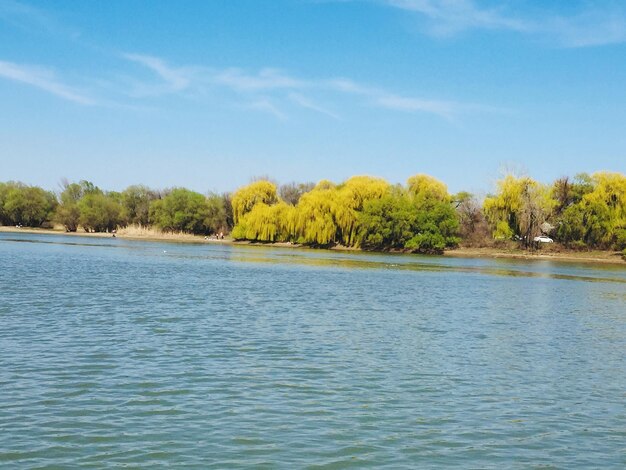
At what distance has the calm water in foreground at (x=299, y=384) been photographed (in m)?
9.41

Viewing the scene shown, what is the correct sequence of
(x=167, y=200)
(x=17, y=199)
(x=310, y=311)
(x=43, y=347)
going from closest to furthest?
(x=43, y=347)
(x=310, y=311)
(x=167, y=200)
(x=17, y=199)

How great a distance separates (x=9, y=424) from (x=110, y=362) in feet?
13.8

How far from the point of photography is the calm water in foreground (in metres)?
9.41

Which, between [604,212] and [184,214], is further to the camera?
[184,214]

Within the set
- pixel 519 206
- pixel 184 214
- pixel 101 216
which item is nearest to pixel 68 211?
pixel 101 216

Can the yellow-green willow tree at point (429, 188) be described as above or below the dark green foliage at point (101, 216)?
above

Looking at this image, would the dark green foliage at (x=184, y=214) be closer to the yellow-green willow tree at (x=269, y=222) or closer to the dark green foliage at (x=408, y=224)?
the yellow-green willow tree at (x=269, y=222)

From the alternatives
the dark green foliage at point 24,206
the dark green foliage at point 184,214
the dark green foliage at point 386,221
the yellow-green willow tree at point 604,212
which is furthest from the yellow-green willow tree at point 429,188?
the dark green foliage at point 24,206

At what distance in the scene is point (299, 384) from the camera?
510 inches

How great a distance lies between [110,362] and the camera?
45.9 feet

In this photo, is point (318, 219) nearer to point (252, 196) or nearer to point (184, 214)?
point (252, 196)

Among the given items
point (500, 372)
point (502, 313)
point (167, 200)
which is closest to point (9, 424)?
point (500, 372)

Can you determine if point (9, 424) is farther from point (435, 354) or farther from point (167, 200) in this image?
point (167, 200)

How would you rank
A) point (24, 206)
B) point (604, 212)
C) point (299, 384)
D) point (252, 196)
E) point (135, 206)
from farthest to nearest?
point (24, 206), point (135, 206), point (252, 196), point (604, 212), point (299, 384)
